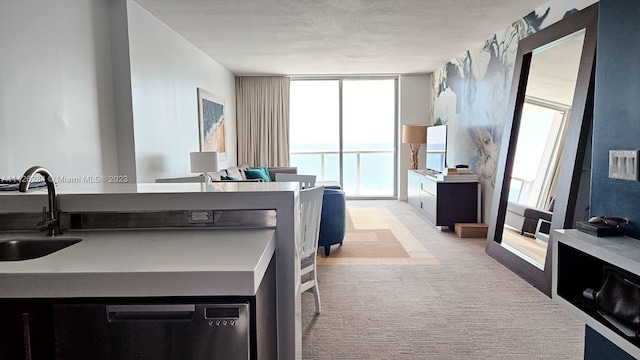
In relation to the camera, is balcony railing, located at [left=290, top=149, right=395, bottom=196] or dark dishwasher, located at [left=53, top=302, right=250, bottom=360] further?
balcony railing, located at [left=290, top=149, right=395, bottom=196]

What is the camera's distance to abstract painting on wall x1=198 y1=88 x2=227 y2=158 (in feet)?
17.1

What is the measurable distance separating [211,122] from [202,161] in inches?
64.2

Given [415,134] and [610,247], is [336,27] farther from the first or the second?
[610,247]

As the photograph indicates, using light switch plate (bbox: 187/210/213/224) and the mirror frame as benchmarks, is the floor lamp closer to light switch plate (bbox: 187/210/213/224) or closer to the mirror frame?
the mirror frame

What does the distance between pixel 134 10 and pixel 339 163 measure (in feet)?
16.3

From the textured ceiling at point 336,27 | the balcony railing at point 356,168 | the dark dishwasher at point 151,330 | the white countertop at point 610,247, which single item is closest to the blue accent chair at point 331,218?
the textured ceiling at point 336,27

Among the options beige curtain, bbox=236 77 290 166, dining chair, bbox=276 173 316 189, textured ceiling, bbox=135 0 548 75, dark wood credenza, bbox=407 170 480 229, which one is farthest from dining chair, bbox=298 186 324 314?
beige curtain, bbox=236 77 290 166

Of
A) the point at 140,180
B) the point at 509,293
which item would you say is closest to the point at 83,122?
the point at 140,180

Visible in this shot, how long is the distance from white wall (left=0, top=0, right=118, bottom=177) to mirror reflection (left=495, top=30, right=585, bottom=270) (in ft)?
11.8

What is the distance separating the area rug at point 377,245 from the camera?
12.9 feet

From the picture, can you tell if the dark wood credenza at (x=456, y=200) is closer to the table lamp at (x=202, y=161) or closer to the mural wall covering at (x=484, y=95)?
the mural wall covering at (x=484, y=95)

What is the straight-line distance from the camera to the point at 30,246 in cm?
155

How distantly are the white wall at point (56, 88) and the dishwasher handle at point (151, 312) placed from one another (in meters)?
1.63

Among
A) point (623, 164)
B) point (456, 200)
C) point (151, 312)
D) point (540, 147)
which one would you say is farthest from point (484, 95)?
point (151, 312)
